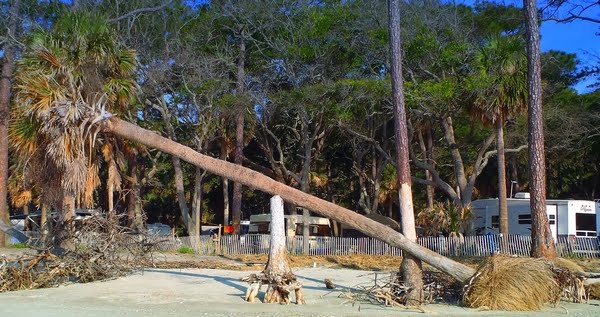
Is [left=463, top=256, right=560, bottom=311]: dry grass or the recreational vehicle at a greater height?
the recreational vehicle

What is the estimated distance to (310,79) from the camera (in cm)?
3253

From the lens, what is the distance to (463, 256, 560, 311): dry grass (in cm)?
1410

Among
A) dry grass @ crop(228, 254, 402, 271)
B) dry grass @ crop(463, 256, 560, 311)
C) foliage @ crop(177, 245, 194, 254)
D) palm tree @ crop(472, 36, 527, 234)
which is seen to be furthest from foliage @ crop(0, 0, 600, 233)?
dry grass @ crop(463, 256, 560, 311)

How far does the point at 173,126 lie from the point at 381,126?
11.3 meters

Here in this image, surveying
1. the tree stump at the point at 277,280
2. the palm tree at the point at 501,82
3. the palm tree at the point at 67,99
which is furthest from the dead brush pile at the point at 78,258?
the palm tree at the point at 501,82

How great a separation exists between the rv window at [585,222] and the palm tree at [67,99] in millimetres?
19569

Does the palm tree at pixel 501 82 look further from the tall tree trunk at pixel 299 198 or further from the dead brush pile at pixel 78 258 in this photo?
the dead brush pile at pixel 78 258

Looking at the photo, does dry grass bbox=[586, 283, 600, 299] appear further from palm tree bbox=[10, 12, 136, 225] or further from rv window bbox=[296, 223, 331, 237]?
rv window bbox=[296, 223, 331, 237]

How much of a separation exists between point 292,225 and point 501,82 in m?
12.8

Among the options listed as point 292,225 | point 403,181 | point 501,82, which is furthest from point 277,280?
point 292,225

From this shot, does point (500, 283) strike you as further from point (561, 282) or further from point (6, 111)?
point (6, 111)

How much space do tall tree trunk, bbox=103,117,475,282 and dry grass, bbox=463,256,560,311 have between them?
44 centimetres

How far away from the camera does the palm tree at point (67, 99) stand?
15820mm

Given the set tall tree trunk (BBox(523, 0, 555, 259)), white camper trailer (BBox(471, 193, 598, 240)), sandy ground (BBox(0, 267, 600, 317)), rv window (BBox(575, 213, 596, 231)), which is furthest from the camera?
rv window (BBox(575, 213, 596, 231))
